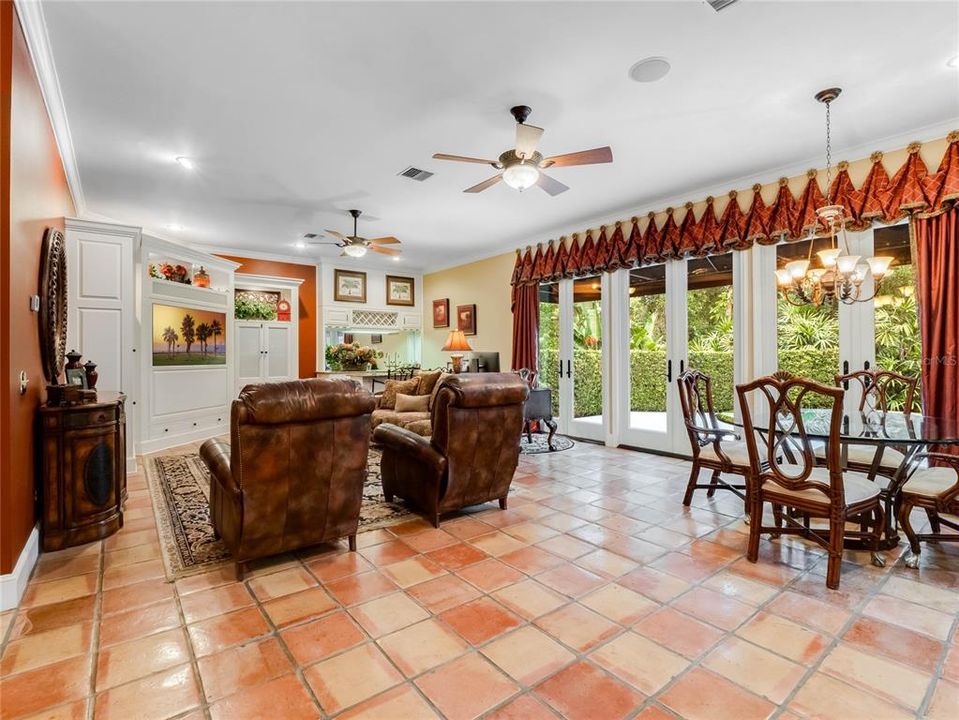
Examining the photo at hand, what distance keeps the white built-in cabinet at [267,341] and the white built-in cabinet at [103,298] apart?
260 centimetres

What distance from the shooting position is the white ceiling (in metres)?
2.49

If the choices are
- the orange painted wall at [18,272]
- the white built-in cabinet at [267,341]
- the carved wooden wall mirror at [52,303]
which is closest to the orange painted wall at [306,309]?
the white built-in cabinet at [267,341]

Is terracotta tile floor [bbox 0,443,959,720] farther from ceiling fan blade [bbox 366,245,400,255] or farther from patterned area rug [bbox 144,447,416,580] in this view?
ceiling fan blade [bbox 366,245,400,255]

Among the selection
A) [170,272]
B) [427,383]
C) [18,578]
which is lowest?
[18,578]

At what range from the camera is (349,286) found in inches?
333

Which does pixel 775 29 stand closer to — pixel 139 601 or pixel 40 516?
pixel 139 601

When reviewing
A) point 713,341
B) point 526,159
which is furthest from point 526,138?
point 713,341

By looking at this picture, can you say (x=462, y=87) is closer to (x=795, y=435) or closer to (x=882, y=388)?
(x=795, y=435)

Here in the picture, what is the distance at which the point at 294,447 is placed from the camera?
2.41m

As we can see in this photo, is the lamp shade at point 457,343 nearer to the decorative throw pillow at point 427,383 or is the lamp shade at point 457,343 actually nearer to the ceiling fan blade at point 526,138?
the decorative throw pillow at point 427,383

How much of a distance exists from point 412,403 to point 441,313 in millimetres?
3531

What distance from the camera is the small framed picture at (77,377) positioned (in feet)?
10.4

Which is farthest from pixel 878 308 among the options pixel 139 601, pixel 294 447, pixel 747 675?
pixel 139 601

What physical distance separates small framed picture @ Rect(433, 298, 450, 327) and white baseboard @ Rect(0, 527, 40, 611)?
6.52 metres
